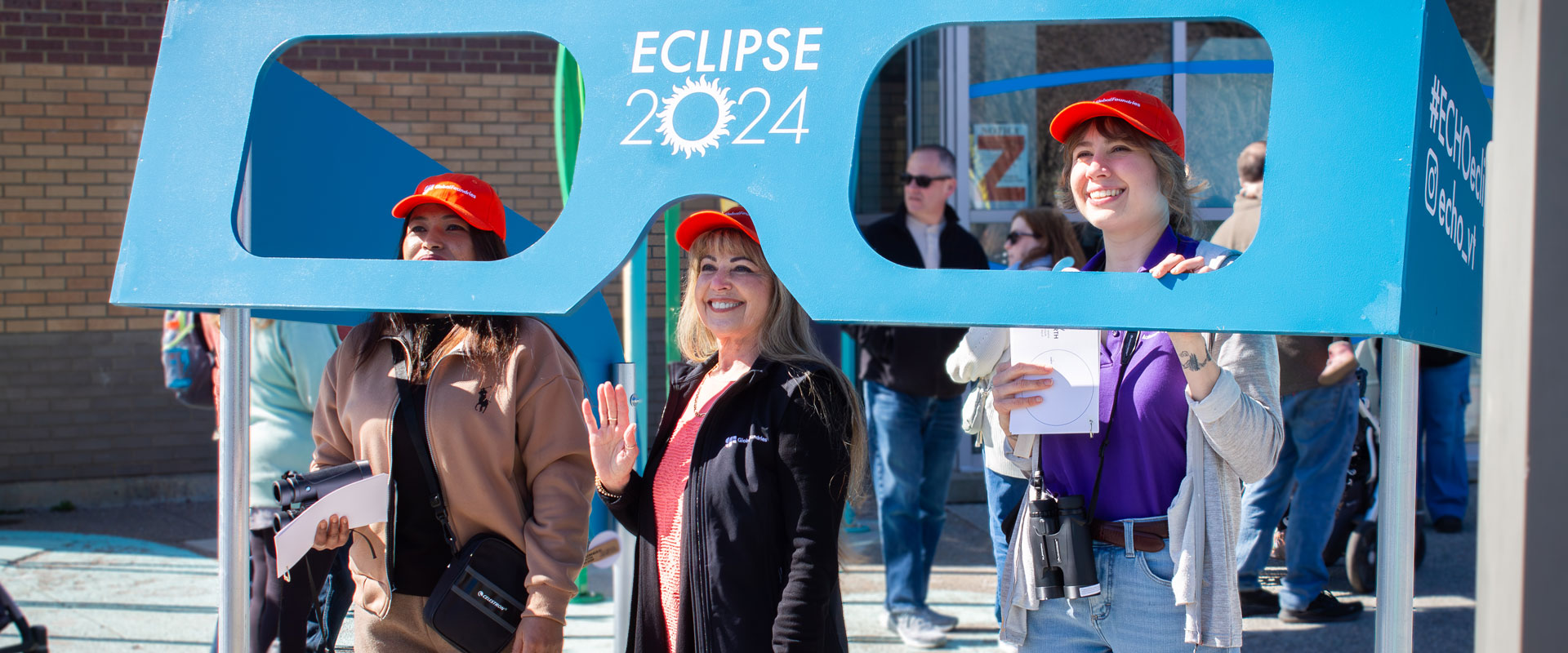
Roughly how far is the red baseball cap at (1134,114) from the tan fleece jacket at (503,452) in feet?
4.00

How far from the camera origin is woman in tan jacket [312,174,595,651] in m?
2.36

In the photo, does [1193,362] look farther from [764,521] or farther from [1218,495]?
[764,521]

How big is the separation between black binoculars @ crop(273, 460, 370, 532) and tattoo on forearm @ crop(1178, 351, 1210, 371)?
1588mm

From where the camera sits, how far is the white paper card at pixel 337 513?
197 centimetres

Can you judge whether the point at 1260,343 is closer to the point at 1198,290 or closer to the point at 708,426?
the point at 1198,290

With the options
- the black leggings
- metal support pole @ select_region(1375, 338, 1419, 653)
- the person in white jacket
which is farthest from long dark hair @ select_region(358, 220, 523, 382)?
metal support pole @ select_region(1375, 338, 1419, 653)

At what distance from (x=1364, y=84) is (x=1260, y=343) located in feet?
2.10

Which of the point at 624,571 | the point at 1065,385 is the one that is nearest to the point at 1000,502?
the point at 624,571

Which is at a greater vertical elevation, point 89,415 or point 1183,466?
point 1183,466

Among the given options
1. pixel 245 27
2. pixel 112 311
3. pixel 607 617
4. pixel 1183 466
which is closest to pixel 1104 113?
pixel 1183 466

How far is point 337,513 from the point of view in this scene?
7.01ft

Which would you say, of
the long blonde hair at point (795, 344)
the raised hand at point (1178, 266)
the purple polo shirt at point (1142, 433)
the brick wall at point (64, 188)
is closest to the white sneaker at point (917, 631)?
the long blonde hair at point (795, 344)

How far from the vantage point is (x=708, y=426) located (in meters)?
2.22

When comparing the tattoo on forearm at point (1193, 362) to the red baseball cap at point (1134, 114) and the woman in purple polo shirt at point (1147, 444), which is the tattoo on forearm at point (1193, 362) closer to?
the woman in purple polo shirt at point (1147, 444)
